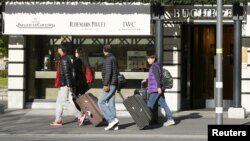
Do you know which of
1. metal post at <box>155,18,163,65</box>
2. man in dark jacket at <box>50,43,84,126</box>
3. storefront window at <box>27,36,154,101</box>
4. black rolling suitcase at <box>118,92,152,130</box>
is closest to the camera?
black rolling suitcase at <box>118,92,152,130</box>

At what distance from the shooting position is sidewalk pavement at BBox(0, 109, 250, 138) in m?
12.9

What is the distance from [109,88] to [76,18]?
11.3 feet

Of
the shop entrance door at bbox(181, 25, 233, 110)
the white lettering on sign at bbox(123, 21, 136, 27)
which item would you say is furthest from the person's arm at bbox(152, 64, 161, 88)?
the shop entrance door at bbox(181, 25, 233, 110)

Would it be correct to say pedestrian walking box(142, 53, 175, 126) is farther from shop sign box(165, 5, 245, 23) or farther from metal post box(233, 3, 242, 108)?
shop sign box(165, 5, 245, 23)

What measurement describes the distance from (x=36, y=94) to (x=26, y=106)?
0.50 m

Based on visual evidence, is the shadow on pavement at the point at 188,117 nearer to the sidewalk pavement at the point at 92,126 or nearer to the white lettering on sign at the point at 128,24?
the sidewalk pavement at the point at 92,126

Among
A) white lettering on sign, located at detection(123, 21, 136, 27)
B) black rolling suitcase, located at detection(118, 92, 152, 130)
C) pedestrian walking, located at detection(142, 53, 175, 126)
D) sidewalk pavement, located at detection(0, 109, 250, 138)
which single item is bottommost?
sidewalk pavement, located at detection(0, 109, 250, 138)

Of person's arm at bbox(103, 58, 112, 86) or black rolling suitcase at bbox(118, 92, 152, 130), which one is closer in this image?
person's arm at bbox(103, 58, 112, 86)

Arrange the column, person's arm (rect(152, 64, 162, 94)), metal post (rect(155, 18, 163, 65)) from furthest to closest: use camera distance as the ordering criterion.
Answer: the column
metal post (rect(155, 18, 163, 65))
person's arm (rect(152, 64, 162, 94))

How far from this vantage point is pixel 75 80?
47.5 ft

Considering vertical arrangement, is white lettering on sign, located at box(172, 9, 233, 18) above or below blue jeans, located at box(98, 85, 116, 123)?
above

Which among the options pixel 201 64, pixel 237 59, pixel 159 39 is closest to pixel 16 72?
pixel 159 39

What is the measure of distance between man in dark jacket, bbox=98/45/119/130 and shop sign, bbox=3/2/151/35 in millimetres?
2655

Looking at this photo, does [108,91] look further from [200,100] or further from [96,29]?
[200,100]
